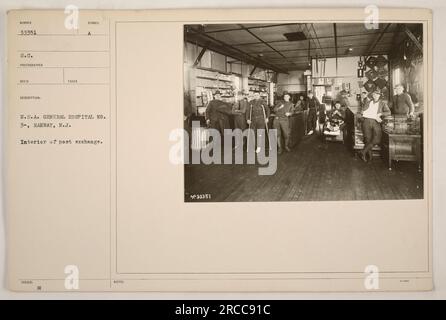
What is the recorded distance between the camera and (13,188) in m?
1.18

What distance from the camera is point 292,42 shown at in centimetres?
118

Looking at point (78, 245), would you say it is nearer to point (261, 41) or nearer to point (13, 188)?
point (13, 188)

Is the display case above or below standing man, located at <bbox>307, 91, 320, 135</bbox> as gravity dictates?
below

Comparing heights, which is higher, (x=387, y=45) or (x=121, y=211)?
(x=387, y=45)

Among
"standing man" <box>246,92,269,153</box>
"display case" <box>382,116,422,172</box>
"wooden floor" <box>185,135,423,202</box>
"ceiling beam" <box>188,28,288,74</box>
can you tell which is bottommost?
"wooden floor" <box>185,135,423,202</box>

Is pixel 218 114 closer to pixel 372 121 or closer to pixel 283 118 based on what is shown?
pixel 283 118

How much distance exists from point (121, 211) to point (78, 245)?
18 centimetres

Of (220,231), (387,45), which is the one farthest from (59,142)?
(387,45)

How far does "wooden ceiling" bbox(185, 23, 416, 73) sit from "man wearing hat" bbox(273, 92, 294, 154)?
10cm

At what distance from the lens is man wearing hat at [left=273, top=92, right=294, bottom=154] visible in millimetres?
1179

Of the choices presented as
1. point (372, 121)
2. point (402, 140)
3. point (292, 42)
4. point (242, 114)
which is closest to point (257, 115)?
point (242, 114)

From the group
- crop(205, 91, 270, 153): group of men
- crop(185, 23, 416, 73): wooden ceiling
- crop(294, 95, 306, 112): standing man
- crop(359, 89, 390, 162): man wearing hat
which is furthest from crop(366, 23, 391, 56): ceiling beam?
crop(205, 91, 270, 153): group of men

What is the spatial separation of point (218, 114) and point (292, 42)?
0.34 metres

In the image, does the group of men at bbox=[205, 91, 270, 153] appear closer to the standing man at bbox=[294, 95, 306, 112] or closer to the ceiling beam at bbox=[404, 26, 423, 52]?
the standing man at bbox=[294, 95, 306, 112]
